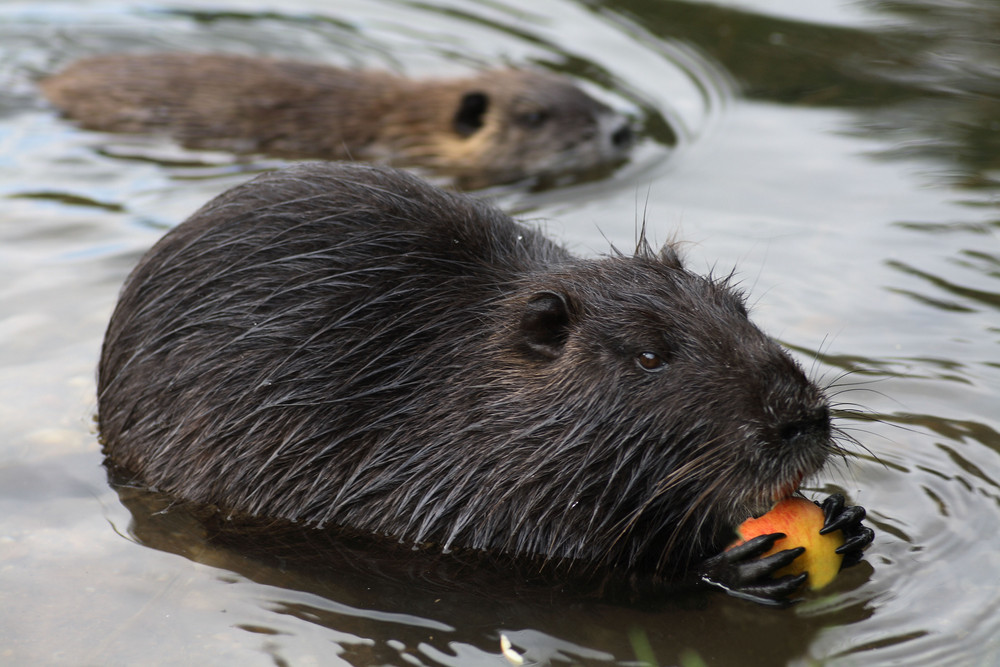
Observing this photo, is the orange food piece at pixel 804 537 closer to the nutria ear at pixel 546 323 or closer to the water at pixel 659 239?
the water at pixel 659 239

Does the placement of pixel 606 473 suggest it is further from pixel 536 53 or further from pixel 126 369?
pixel 536 53

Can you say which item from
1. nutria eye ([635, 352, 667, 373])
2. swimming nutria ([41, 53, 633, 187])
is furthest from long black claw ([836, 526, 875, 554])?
swimming nutria ([41, 53, 633, 187])

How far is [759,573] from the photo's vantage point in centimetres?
317

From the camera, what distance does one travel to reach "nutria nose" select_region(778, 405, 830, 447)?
10.2 feet

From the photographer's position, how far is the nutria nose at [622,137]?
680 centimetres

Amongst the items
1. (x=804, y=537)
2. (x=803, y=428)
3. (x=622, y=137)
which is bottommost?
(x=804, y=537)

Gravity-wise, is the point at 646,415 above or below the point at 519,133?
below

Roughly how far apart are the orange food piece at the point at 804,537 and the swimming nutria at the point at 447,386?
44 millimetres

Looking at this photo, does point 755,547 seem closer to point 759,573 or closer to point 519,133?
point 759,573

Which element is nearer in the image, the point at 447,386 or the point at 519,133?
the point at 447,386

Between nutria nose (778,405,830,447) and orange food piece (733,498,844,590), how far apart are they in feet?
0.60

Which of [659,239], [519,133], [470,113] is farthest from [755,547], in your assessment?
[470,113]

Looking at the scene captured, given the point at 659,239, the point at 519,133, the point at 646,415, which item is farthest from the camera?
the point at 519,133

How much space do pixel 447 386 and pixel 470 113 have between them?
12.5 feet
